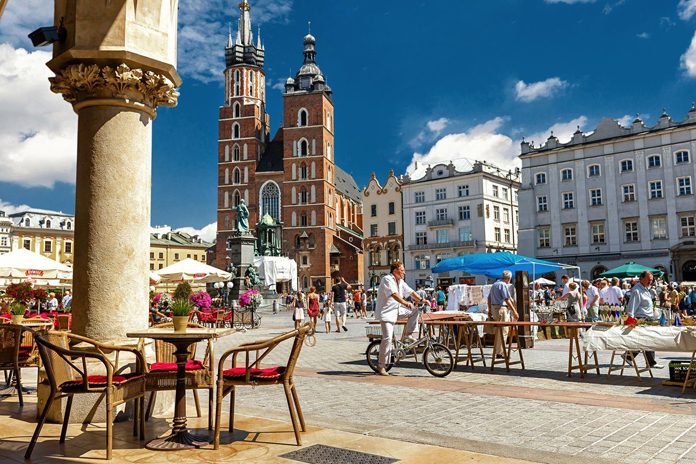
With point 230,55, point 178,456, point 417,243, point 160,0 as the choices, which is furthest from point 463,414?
point 230,55

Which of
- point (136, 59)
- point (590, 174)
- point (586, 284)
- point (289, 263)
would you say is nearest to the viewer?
point (136, 59)

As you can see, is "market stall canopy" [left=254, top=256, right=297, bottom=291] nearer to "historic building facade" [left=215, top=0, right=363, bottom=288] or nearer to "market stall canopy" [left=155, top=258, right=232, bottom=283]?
"historic building facade" [left=215, top=0, right=363, bottom=288]

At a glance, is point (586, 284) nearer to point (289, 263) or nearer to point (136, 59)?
point (136, 59)

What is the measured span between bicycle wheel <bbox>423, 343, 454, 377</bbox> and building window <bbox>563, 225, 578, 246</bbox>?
39.8 metres

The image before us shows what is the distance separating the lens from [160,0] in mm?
6168

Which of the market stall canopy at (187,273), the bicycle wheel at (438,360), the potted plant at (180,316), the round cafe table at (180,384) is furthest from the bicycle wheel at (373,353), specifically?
the market stall canopy at (187,273)

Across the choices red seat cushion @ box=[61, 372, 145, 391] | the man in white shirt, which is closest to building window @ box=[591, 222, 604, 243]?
the man in white shirt

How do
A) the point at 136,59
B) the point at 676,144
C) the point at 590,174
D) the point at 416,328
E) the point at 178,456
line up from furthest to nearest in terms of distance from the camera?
the point at 590,174
the point at 676,144
the point at 416,328
the point at 136,59
the point at 178,456

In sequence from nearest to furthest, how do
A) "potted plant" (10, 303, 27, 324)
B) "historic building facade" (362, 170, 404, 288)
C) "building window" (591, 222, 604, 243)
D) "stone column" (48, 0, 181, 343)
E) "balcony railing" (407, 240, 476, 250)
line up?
"stone column" (48, 0, 181, 343) → "potted plant" (10, 303, 27, 324) → "building window" (591, 222, 604, 243) → "balcony railing" (407, 240, 476, 250) → "historic building facade" (362, 170, 404, 288)

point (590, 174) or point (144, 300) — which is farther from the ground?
point (590, 174)

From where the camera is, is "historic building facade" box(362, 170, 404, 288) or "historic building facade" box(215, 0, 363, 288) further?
"historic building facade" box(215, 0, 363, 288)

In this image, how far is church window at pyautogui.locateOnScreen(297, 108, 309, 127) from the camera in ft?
245

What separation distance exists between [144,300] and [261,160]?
7256cm

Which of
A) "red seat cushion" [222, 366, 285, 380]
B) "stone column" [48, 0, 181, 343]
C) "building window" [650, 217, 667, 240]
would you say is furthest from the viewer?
"building window" [650, 217, 667, 240]
